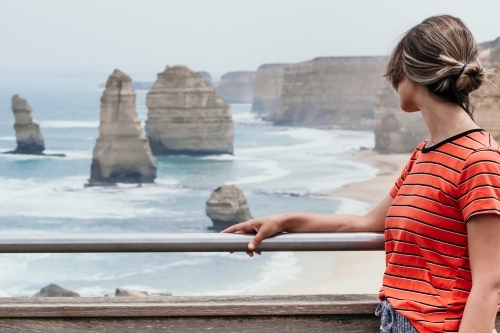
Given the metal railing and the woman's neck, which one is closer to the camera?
the woman's neck

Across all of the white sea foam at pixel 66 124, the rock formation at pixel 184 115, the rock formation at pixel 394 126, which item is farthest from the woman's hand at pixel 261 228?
the white sea foam at pixel 66 124

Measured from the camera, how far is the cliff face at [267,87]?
12938 centimetres

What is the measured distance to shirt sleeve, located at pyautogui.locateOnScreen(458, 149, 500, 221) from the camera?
1357 mm

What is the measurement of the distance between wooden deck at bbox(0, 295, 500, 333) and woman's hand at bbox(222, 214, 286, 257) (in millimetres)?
178

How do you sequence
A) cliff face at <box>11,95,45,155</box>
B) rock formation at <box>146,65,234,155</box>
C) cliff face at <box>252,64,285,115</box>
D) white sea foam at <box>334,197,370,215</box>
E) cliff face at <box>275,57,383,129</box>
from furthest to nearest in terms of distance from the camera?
cliff face at <box>252,64,285,115</box> → cliff face at <box>275,57,383,129</box> → rock formation at <box>146,65,234,155</box> → cliff face at <box>11,95,45,155</box> → white sea foam at <box>334,197,370,215</box>

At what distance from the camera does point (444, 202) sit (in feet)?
4.76

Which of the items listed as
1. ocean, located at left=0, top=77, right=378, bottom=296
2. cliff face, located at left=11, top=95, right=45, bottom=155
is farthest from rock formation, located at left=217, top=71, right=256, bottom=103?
cliff face, located at left=11, top=95, right=45, bottom=155

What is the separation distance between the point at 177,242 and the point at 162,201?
47.8 metres

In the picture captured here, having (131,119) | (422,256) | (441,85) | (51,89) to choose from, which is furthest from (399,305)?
(51,89)

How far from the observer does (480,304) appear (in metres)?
1.39

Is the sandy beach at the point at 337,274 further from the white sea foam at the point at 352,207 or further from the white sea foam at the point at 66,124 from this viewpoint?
the white sea foam at the point at 66,124

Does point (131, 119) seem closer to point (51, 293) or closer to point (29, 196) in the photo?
point (29, 196)

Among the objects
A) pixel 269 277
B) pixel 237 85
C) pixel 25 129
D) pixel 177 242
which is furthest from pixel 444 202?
pixel 237 85

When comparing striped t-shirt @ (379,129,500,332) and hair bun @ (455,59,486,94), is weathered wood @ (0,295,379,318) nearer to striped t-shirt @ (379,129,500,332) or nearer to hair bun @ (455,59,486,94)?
striped t-shirt @ (379,129,500,332)
